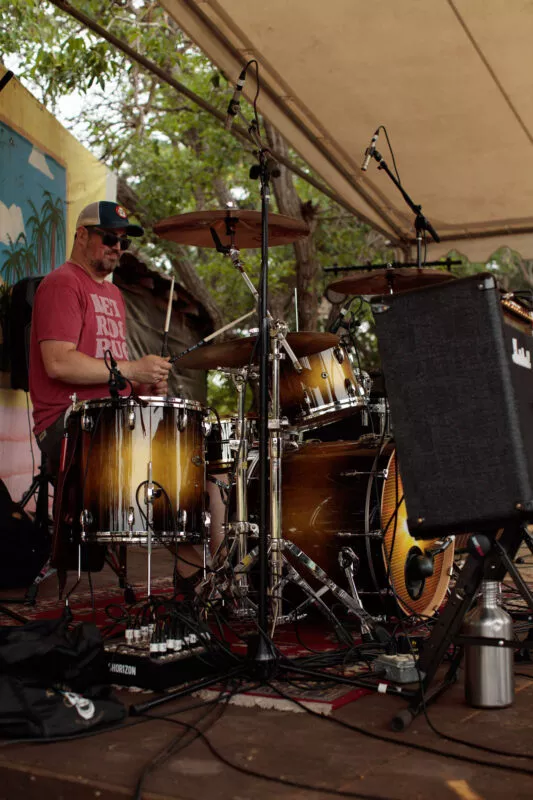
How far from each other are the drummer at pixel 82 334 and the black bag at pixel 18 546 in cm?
113

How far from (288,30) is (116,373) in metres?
2.49

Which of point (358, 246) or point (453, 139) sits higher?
point (358, 246)

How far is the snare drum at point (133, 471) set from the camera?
11.7 ft

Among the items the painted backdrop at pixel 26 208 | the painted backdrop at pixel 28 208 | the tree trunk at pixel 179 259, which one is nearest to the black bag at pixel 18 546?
the painted backdrop at pixel 26 208

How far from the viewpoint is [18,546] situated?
541cm

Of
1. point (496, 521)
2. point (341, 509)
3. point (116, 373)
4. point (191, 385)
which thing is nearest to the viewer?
point (496, 521)

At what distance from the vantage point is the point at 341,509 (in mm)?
3963

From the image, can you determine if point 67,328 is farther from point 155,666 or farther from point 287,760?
point 287,760

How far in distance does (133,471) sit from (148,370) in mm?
441

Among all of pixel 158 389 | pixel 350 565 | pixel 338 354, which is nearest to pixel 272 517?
pixel 350 565

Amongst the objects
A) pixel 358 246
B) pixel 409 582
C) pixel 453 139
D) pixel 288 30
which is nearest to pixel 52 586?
pixel 409 582

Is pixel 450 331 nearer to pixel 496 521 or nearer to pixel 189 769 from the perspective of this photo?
pixel 496 521

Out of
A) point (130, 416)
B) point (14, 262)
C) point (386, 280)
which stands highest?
point (14, 262)

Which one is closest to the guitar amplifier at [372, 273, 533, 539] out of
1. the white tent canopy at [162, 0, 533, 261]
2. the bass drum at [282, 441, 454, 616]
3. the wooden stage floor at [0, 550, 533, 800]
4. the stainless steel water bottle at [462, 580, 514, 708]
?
the stainless steel water bottle at [462, 580, 514, 708]
